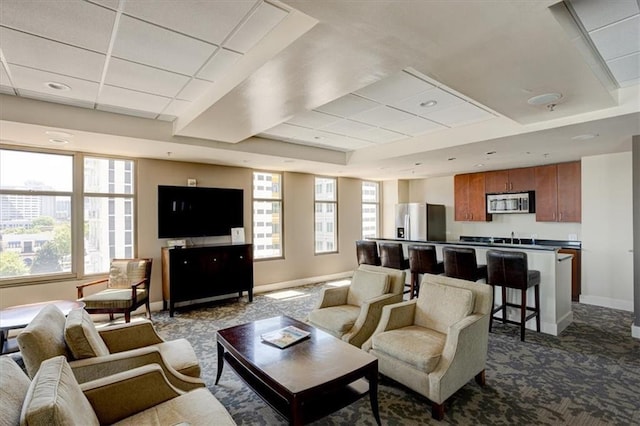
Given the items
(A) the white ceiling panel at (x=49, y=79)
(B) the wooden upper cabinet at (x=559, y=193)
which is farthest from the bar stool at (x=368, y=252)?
(A) the white ceiling panel at (x=49, y=79)

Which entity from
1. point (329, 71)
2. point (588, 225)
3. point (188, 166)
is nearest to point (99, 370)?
point (329, 71)

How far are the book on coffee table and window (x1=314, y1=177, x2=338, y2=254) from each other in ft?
14.9

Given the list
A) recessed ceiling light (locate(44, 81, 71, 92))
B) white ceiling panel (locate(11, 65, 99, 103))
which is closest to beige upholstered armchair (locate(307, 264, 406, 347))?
white ceiling panel (locate(11, 65, 99, 103))

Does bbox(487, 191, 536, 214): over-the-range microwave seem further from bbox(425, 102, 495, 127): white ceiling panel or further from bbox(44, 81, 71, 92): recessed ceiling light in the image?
bbox(44, 81, 71, 92): recessed ceiling light

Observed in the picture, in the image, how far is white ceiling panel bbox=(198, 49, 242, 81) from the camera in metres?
2.42

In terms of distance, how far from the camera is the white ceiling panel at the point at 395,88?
2890mm

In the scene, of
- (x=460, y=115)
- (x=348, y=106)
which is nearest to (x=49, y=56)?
(x=348, y=106)

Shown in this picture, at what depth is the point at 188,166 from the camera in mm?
5484

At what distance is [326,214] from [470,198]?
11.1 ft

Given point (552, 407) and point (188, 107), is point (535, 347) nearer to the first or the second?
point (552, 407)

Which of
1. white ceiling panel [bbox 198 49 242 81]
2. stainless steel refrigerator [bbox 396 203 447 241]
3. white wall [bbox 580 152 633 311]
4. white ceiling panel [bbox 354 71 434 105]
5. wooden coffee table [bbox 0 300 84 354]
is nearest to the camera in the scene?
white ceiling panel [bbox 198 49 242 81]

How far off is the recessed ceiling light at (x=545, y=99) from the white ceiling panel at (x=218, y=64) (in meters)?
2.62

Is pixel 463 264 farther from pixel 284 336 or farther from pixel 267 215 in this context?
pixel 267 215

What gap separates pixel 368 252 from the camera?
539cm
